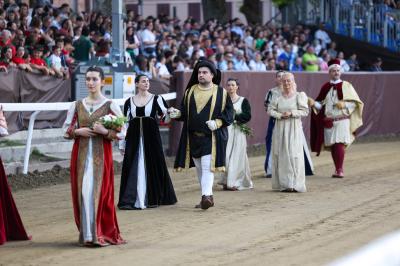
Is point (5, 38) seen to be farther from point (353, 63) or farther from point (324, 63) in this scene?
point (353, 63)

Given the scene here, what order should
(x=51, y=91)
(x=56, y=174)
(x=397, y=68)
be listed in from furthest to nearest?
(x=397, y=68) → (x=51, y=91) → (x=56, y=174)

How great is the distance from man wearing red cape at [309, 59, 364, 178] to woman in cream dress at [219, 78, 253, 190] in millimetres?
1825

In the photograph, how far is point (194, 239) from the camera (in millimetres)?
9180

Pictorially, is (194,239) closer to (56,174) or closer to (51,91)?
(56,174)

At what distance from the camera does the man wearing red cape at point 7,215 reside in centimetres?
885

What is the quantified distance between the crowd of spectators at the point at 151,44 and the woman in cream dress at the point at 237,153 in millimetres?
4347

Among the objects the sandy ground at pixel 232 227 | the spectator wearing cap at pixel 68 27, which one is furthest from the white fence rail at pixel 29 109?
the spectator wearing cap at pixel 68 27

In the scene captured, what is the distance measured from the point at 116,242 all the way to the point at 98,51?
11.2m

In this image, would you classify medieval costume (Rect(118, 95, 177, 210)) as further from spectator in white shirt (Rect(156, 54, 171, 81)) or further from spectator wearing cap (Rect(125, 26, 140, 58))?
spectator wearing cap (Rect(125, 26, 140, 58))

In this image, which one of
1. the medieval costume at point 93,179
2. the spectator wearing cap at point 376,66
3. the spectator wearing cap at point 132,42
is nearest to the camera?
the medieval costume at point 93,179

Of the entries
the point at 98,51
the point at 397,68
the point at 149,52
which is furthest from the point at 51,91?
the point at 397,68

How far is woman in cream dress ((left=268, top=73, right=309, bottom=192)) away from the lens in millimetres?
13477

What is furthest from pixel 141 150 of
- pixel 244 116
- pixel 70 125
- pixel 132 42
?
pixel 132 42

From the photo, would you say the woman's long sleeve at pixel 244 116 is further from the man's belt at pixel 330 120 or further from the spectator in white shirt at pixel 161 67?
the spectator in white shirt at pixel 161 67
